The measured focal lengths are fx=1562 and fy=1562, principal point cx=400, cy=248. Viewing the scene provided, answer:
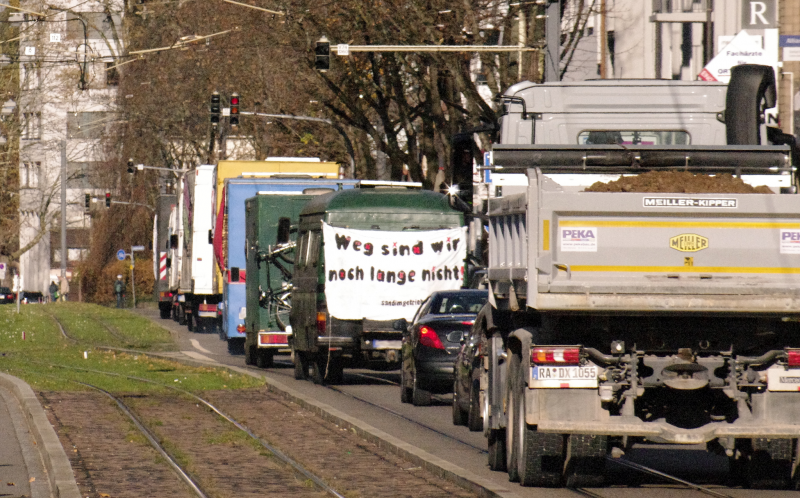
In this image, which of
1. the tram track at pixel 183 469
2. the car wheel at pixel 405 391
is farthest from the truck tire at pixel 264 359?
the car wheel at pixel 405 391

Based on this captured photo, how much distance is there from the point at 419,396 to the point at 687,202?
8622 mm

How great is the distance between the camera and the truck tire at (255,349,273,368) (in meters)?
26.3

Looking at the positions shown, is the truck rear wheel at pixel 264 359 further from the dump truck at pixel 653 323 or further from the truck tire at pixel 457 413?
the dump truck at pixel 653 323

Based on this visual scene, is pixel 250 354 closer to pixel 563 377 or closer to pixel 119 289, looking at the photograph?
pixel 563 377

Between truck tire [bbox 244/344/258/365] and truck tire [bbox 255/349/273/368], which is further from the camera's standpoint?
truck tire [bbox 244/344/258/365]

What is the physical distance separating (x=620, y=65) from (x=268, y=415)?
23002 mm

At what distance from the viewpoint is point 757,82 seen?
44.0ft

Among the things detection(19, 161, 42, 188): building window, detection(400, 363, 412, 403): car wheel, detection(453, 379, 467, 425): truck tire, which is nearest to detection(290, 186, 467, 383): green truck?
detection(400, 363, 412, 403): car wheel

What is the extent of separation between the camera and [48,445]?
1316 centimetres

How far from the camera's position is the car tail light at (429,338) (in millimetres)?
17797

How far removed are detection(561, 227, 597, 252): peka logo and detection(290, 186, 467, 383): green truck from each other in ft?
36.5

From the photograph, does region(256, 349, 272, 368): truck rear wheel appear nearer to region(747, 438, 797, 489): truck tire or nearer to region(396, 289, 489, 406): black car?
region(396, 289, 489, 406): black car

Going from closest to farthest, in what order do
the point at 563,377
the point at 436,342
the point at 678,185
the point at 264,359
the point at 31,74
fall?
the point at 563,377 < the point at 678,185 < the point at 436,342 < the point at 264,359 < the point at 31,74

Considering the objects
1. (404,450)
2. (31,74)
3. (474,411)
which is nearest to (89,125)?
(31,74)
